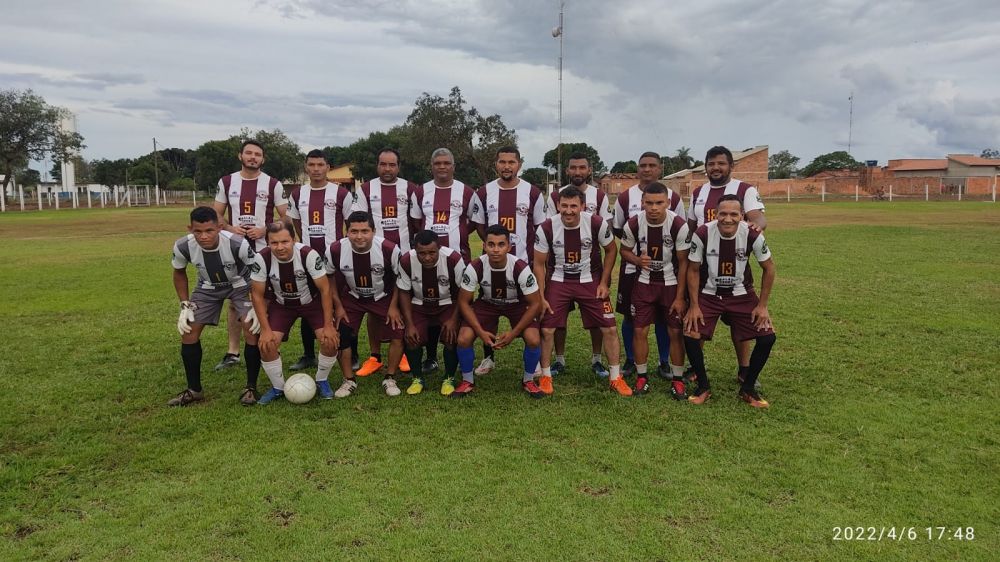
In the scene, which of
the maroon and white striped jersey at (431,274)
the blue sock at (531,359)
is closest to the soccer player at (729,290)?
the blue sock at (531,359)

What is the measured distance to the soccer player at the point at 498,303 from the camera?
537 cm

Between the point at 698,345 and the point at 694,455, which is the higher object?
the point at 698,345

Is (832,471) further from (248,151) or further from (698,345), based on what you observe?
(248,151)

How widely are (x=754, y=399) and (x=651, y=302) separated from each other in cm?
120

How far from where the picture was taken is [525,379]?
218 inches

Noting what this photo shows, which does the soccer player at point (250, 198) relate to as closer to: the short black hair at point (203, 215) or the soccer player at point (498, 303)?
the short black hair at point (203, 215)

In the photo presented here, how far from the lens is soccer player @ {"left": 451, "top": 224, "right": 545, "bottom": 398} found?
17.6 feet

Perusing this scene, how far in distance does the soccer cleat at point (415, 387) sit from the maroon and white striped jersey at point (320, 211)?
68.3 inches

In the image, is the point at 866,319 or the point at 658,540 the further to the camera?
the point at 866,319

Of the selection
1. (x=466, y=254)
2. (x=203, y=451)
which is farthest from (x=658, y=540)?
(x=466, y=254)

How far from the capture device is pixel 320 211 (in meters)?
6.25

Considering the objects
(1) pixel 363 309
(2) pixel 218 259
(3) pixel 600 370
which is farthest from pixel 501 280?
(2) pixel 218 259

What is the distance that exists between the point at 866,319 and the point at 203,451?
7829 mm

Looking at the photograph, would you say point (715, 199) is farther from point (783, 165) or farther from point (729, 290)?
point (783, 165)
